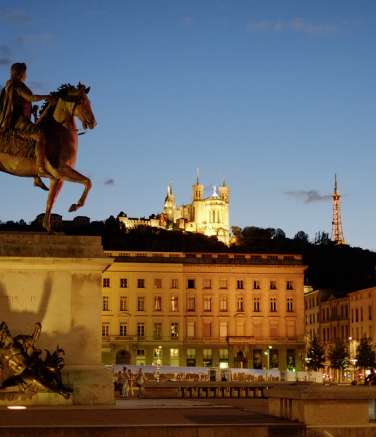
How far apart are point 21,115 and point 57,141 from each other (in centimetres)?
91

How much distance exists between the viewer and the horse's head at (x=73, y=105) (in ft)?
67.5

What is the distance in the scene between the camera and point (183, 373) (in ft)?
185

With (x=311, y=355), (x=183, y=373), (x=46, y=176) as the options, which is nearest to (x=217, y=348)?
(x=311, y=355)

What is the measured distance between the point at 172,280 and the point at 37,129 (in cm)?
9487

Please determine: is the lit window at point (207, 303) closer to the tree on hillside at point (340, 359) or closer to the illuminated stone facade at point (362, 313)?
the tree on hillside at point (340, 359)

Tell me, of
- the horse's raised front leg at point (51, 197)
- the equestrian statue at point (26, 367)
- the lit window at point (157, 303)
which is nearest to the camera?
the equestrian statue at point (26, 367)

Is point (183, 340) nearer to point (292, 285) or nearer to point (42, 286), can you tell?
point (292, 285)

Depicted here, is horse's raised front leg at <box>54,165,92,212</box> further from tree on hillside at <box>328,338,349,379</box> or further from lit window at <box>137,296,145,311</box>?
lit window at <box>137,296,145,311</box>

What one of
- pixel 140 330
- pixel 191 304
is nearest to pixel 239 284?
pixel 191 304

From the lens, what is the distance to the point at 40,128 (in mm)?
20469

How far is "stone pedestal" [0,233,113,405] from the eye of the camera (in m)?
20.0

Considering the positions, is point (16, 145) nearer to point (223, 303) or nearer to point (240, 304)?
point (223, 303)

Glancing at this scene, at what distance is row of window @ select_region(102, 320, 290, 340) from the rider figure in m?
92.7

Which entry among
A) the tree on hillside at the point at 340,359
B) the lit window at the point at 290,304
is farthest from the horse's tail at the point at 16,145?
the lit window at the point at 290,304
